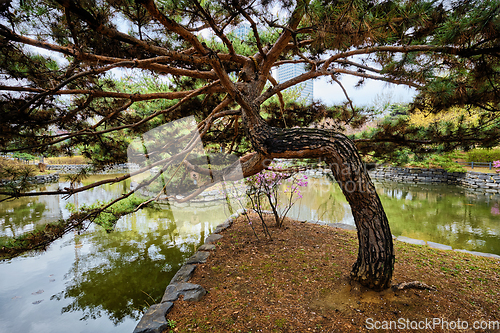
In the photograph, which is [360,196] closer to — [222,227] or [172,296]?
[172,296]

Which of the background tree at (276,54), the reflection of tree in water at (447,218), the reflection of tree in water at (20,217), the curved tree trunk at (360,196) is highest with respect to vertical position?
the background tree at (276,54)

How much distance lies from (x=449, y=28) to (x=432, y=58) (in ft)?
1.59

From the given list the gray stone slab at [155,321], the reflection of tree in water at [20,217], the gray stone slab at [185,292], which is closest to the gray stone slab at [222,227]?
the gray stone slab at [185,292]

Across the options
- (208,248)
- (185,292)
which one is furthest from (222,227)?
(185,292)

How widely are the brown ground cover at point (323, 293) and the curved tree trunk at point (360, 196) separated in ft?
0.53

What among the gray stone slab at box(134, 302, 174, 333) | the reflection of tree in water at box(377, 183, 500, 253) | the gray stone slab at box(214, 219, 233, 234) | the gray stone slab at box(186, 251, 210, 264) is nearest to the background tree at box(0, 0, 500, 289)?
the gray stone slab at box(134, 302, 174, 333)

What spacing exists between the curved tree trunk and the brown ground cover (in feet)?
0.53

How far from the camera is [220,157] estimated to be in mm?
3191

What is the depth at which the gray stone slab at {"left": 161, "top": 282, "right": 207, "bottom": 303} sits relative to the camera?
171 centimetres

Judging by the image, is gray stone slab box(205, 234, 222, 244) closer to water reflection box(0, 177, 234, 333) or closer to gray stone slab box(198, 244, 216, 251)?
gray stone slab box(198, 244, 216, 251)

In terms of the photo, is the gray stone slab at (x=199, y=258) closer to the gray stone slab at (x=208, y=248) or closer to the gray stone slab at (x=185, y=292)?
the gray stone slab at (x=208, y=248)

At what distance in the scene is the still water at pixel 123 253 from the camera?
2.19 m

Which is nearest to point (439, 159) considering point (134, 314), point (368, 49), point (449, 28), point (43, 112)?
point (368, 49)

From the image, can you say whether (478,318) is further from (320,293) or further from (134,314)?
(134,314)
